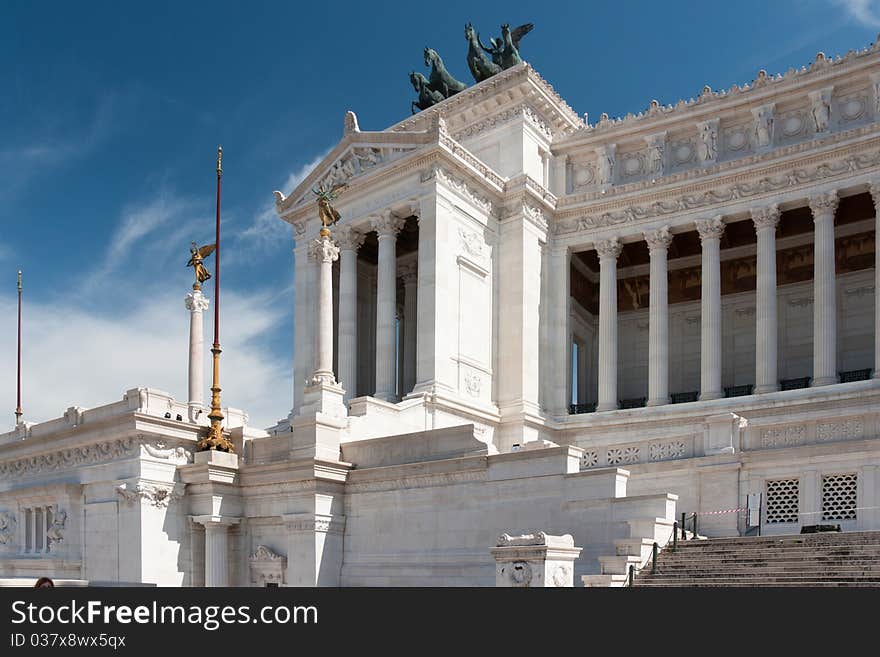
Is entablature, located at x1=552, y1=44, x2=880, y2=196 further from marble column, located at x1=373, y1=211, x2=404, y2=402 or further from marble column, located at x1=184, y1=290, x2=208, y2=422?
marble column, located at x1=184, y1=290, x2=208, y2=422

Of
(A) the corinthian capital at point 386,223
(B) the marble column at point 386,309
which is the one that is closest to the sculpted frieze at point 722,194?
(A) the corinthian capital at point 386,223

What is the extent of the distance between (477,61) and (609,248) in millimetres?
14109

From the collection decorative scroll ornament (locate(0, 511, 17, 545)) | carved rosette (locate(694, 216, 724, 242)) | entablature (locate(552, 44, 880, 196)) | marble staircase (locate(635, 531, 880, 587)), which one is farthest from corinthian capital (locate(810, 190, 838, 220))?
decorative scroll ornament (locate(0, 511, 17, 545))

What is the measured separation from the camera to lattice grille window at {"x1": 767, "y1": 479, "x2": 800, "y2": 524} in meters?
30.4

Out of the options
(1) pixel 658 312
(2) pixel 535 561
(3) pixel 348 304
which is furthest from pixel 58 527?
(1) pixel 658 312

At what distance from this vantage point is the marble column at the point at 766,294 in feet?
145

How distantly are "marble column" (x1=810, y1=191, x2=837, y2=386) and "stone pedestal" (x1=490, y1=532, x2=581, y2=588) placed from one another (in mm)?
24858

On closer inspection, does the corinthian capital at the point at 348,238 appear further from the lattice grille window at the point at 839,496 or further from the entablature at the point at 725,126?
the lattice grille window at the point at 839,496

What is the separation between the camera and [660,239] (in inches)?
1874

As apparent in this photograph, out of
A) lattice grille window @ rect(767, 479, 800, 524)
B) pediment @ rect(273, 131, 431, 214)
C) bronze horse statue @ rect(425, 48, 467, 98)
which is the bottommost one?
lattice grille window @ rect(767, 479, 800, 524)
